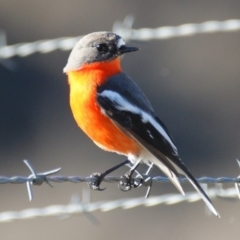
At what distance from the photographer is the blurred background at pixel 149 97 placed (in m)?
11.0

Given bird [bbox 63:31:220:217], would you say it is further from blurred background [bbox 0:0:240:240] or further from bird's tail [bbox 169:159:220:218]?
blurred background [bbox 0:0:240:240]

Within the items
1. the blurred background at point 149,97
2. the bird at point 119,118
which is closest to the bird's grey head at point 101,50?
the bird at point 119,118

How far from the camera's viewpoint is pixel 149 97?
13.1 m

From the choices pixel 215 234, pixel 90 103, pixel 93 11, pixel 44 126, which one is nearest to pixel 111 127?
pixel 90 103

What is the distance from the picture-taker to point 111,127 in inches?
271

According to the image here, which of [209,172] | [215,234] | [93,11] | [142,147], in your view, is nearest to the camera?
[142,147]

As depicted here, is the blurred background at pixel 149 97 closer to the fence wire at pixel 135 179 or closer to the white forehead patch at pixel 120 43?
the fence wire at pixel 135 179

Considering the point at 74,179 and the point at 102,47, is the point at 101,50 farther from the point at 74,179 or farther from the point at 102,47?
the point at 74,179

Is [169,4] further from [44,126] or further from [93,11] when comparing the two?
[44,126]

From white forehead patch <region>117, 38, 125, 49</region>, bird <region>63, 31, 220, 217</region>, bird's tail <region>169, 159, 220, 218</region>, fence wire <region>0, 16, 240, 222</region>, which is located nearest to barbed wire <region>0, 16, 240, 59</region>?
fence wire <region>0, 16, 240, 222</region>

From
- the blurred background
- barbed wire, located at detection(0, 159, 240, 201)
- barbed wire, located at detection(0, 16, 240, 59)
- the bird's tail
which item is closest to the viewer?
barbed wire, located at detection(0, 159, 240, 201)

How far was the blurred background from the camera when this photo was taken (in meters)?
11.0

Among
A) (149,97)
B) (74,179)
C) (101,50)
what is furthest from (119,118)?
(149,97)

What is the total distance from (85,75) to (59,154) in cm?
526
